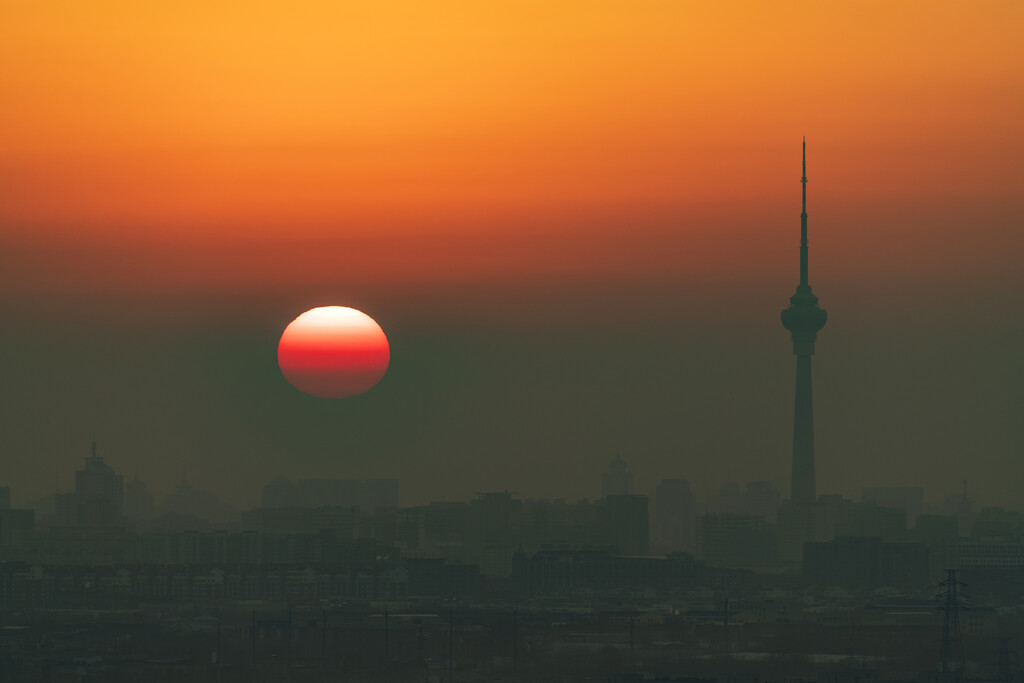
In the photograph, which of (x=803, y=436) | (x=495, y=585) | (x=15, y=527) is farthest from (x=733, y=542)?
(x=15, y=527)

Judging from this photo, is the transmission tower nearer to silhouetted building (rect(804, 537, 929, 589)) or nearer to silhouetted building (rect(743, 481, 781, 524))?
silhouetted building (rect(804, 537, 929, 589))

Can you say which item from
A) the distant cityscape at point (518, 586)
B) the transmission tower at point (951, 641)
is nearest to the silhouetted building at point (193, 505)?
the distant cityscape at point (518, 586)

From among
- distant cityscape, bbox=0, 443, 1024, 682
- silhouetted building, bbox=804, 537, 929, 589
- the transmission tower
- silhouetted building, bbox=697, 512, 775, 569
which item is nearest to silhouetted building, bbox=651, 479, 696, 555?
distant cityscape, bbox=0, 443, 1024, 682

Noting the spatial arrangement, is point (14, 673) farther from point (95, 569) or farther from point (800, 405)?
point (800, 405)

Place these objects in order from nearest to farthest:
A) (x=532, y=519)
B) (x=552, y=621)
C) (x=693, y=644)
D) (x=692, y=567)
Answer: (x=693, y=644), (x=552, y=621), (x=692, y=567), (x=532, y=519)

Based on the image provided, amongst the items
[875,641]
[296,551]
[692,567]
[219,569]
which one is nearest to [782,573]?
[692,567]
